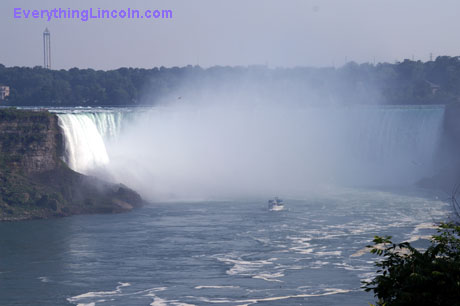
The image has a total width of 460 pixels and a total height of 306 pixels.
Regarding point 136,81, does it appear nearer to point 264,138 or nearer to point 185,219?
point 264,138

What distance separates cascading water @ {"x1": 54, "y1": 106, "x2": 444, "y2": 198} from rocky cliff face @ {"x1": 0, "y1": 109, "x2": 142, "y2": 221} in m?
1.57

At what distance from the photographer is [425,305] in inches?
334

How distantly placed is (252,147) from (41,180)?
20325mm

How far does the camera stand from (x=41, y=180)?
33.0 meters

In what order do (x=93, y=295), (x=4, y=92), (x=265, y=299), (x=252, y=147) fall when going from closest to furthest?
1. (x=265, y=299)
2. (x=93, y=295)
3. (x=252, y=147)
4. (x=4, y=92)

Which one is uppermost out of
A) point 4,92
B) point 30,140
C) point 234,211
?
point 4,92

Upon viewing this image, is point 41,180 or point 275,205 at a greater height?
point 41,180

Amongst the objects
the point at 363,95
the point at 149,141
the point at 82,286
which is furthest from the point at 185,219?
the point at 363,95

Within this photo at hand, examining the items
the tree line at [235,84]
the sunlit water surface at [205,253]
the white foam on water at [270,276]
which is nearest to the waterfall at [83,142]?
the sunlit water surface at [205,253]

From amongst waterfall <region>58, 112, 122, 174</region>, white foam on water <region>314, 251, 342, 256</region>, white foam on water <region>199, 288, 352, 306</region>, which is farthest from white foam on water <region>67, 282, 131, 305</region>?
waterfall <region>58, 112, 122, 174</region>

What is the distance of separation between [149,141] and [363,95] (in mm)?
28890

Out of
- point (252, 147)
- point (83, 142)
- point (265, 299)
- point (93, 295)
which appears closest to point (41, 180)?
point (83, 142)

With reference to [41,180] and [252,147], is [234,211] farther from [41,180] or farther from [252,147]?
[252,147]

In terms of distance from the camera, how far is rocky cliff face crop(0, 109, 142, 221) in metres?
31.2
